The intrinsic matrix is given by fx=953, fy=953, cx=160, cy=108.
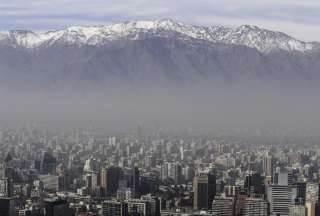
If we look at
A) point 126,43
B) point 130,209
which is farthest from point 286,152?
point 126,43

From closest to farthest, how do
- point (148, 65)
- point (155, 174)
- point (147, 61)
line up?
point (155, 174) < point (148, 65) < point (147, 61)

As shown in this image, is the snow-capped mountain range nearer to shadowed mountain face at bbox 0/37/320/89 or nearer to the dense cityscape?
shadowed mountain face at bbox 0/37/320/89

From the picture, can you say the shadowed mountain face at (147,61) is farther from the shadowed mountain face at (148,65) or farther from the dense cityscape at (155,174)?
the dense cityscape at (155,174)

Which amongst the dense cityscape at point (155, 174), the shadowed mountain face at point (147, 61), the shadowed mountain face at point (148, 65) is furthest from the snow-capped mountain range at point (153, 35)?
the dense cityscape at point (155, 174)

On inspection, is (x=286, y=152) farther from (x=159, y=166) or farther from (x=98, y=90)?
(x=98, y=90)

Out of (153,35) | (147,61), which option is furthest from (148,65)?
(153,35)

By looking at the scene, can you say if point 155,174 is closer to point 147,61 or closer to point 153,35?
point 147,61

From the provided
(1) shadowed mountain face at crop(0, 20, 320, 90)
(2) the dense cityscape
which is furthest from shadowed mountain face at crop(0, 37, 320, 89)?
(2) the dense cityscape
